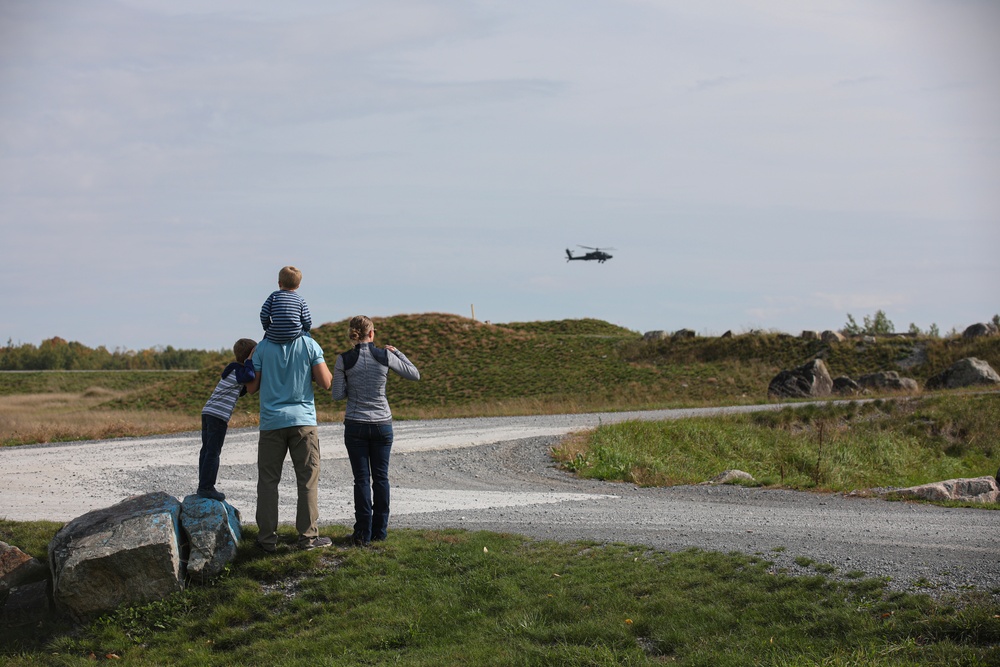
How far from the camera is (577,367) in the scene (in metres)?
50.0

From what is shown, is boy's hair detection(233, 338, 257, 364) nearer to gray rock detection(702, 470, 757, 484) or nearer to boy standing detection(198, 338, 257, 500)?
boy standing detection(198, 338, 257, 500)

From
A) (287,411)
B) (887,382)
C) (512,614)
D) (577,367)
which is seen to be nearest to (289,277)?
(287,411)

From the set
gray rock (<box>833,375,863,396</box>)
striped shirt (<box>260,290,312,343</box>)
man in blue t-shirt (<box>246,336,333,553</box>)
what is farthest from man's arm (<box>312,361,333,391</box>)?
gray rock (<box>833,375,863,396</box>)

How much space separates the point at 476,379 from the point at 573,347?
8746mm

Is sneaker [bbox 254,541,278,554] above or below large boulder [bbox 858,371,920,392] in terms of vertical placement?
below

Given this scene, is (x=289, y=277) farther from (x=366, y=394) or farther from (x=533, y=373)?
(x=533, y=373)

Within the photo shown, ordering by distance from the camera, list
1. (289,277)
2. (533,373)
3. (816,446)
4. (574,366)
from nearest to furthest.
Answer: (289,277) < (816,446) < (533,373) < (574,366)

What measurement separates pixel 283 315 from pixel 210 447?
1822 millimetres

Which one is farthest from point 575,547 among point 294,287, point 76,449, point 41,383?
point 41,383

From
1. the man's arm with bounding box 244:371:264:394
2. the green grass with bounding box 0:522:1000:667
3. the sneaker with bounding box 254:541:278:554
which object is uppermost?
the man's arm with bounding box 244:371:264:394

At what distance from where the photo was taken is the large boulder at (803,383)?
119ft

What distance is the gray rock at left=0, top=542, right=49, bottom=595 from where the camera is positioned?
31.4 ft

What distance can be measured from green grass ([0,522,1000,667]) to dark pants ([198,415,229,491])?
2.91 ft

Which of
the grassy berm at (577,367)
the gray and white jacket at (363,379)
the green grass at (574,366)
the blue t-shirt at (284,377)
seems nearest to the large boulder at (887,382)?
the green grass at (574,366)
